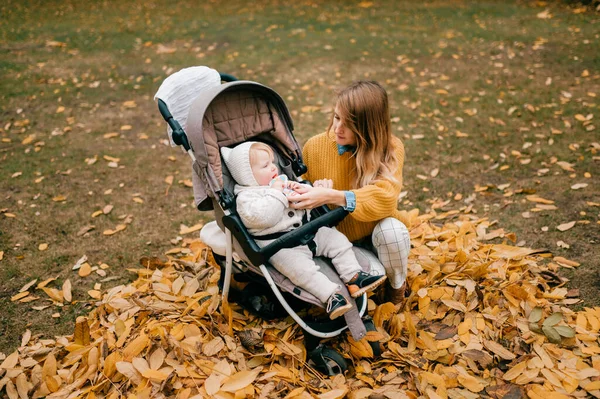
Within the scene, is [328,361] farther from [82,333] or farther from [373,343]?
[82,333]

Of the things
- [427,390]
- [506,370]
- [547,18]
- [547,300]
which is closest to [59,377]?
→ [427,390]

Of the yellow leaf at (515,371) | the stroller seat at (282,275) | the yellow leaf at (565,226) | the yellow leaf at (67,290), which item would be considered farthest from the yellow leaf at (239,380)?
the yellow leaf at (565,226)

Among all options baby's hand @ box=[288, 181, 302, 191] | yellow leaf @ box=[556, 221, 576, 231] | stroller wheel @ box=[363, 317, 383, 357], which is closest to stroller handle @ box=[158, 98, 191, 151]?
baby's hand @ box=[288, 181, 302, 191]

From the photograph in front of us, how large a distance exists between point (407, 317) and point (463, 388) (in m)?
0.51

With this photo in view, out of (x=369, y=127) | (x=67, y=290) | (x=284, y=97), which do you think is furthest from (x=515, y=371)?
(x=284, y=97)

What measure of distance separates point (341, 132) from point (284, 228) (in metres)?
0.69

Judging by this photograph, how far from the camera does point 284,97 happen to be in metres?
6.77

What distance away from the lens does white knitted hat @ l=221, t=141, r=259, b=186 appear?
2730mm

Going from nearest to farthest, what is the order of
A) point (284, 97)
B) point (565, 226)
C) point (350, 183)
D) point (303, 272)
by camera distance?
point (303, 272), point (350, 183), point (565, 226), point (284, 97)

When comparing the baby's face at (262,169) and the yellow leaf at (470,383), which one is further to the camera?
the baby's face at (262,169)

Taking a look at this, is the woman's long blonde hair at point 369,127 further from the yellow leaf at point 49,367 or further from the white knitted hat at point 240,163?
the yellow leaf at point 49,367

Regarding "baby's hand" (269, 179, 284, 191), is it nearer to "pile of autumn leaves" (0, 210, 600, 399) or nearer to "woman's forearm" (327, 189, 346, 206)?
"woman's forearm" (327, 189, 346, 206)

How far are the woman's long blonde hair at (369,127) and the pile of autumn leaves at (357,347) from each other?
0.48 metres

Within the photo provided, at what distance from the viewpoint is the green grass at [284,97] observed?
415cm
